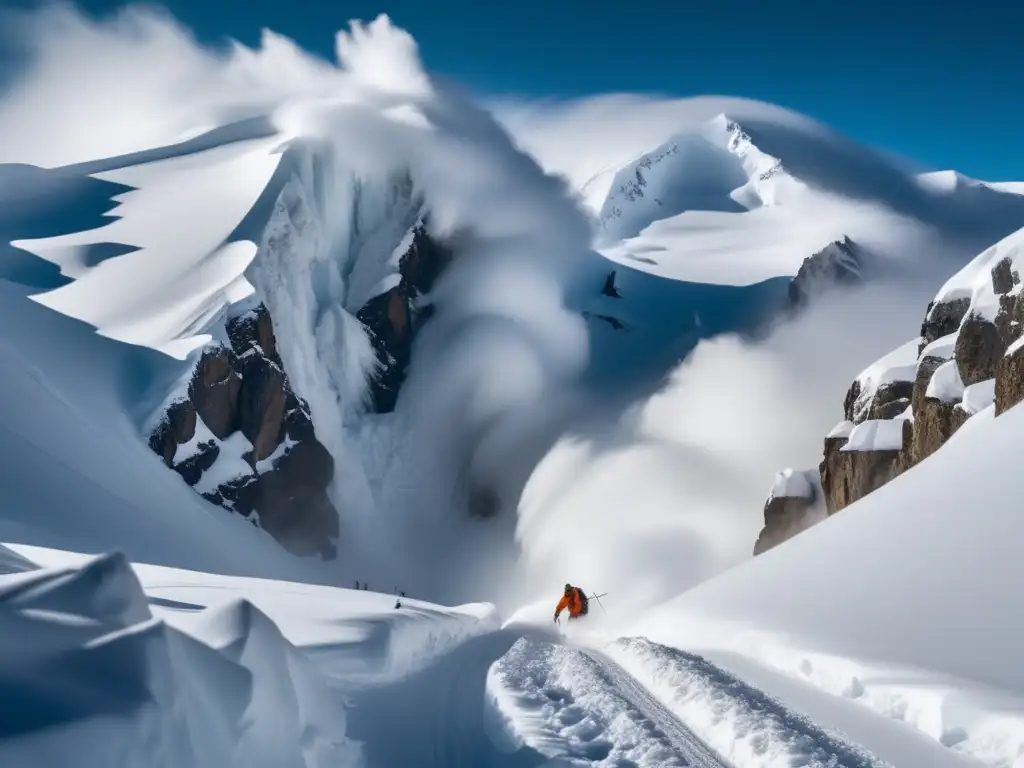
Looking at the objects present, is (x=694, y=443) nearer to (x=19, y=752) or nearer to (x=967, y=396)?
(x=967, y=396)

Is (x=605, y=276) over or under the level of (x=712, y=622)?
over

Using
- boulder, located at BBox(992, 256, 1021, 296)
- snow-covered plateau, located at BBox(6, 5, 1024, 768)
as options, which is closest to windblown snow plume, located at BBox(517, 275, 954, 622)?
snow-covered plateau, located at BBox(6, 5, 1024, 768)

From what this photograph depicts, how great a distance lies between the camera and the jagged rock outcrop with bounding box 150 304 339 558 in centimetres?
6900

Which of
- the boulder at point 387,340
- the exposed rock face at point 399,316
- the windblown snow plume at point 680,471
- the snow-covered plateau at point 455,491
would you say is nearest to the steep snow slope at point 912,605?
the snow-covered plateau at point 455,491

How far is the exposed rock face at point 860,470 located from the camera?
33.4 metres

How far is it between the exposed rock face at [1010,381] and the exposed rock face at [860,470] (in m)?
Result: 9.71

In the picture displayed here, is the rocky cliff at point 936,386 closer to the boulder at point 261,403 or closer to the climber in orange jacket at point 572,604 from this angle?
the climber in orange jacket at point 572,604

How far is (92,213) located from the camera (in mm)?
86000

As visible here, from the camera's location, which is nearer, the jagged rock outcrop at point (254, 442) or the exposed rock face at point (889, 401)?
the exposed rock face at point (889, 401)

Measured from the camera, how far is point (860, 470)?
115 feet

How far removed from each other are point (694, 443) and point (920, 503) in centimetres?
8616

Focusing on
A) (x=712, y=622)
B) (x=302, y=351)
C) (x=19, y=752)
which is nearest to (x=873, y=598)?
(x=712, y=622)

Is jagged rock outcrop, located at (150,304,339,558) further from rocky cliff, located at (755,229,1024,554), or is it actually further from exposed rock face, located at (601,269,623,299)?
exposed rock face, located at (601,269,623,299)

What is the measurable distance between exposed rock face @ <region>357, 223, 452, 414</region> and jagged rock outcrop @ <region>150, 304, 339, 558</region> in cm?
2699
